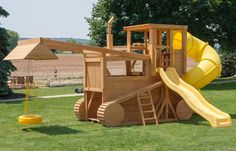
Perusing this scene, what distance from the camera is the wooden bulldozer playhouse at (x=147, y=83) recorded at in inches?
527

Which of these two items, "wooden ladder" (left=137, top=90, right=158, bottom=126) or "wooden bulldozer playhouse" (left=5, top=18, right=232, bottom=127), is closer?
"wooden bulldozer playhouse" (left=5, top=18, right=232, bottom=127)

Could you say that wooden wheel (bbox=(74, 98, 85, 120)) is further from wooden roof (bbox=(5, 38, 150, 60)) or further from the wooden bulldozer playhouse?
wooden roof (bbox=(5, 38, 150, 60))

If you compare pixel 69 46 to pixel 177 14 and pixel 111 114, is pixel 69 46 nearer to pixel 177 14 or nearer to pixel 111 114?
pixel 111 114

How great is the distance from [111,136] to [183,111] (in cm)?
400

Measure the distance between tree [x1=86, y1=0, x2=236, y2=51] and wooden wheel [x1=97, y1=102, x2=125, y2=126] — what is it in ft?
53.9

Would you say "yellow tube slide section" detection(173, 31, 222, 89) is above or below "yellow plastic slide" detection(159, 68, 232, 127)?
above

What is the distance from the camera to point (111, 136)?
11711 mm

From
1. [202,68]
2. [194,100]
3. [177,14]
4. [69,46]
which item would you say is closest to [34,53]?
[69,46]

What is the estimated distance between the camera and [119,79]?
1422cm

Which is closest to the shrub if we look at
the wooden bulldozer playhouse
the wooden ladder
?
the wooden bulldozer playhouse

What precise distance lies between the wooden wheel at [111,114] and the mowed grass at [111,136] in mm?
277

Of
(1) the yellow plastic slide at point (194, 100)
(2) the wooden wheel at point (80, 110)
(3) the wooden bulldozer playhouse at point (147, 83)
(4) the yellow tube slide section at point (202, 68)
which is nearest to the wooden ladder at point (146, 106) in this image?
(3) the wooden bulldozer playhouse at point (147, 83)

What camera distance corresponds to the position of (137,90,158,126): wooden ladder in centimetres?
1410

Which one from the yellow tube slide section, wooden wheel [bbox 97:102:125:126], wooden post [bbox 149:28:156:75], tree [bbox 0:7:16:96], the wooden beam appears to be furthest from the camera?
tree [bbox 0:7:16:96]
